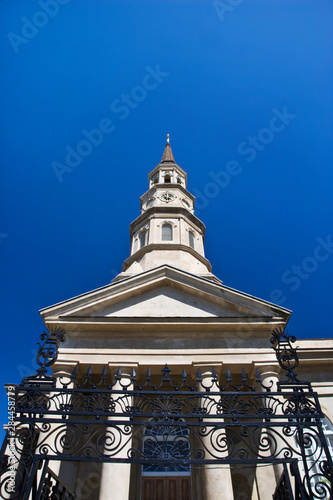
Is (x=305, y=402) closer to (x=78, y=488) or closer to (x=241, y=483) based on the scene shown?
(x=241, y=483)

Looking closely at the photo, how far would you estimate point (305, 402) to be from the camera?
6.46 metres

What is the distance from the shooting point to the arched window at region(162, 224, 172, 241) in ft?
84.9

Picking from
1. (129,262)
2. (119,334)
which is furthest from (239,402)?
(129,262)

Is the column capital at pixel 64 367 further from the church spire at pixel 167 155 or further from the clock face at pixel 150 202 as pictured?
the church spire at pixel 167 155

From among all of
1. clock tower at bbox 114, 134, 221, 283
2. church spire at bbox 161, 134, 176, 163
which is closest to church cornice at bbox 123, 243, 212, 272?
clock tower at bbox 114, 134, 221, 283

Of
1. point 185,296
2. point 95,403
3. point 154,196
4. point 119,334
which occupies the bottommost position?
point 95,403

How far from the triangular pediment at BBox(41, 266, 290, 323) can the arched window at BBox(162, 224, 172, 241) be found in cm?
956

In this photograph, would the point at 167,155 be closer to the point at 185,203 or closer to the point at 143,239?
the point at 185,203

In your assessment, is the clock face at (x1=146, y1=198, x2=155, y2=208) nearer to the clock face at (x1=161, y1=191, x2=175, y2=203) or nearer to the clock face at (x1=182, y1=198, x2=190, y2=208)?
the clock face at (x1=161, y1=191, x2=175, y2=203)

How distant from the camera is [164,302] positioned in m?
15.8

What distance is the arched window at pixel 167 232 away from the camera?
2589cm

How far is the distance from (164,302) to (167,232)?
1117 centimetres

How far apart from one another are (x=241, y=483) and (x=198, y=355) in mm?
4908

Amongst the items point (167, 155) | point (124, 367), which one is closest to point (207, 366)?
point (124, 367)
